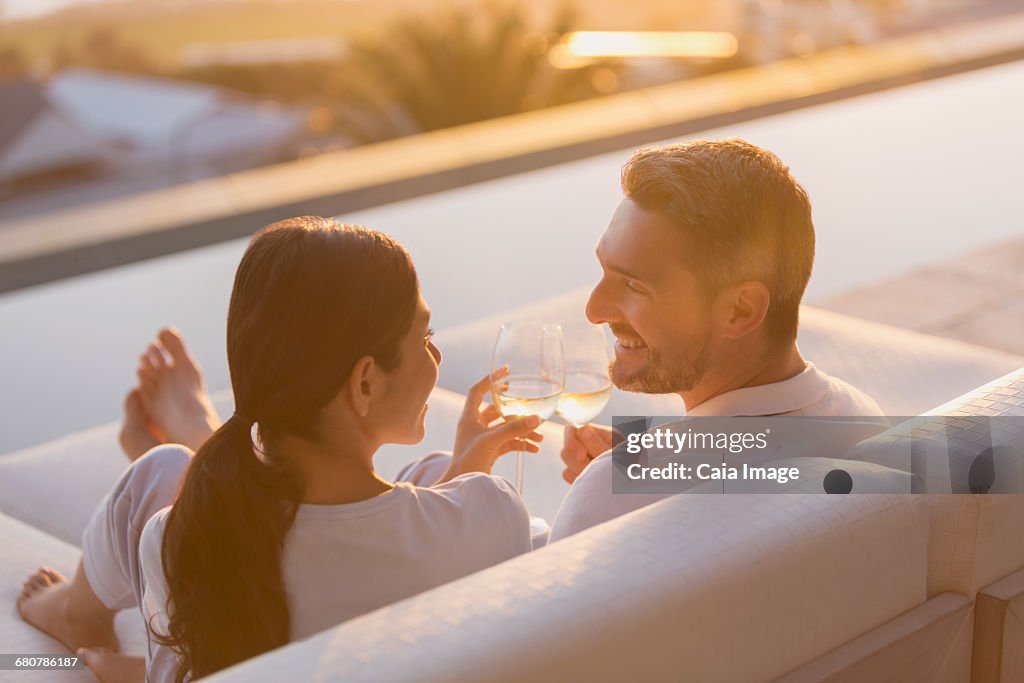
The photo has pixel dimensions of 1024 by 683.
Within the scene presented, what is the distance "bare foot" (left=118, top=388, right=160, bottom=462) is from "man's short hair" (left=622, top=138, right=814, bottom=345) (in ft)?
3.33

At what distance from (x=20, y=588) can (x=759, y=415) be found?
108 cm

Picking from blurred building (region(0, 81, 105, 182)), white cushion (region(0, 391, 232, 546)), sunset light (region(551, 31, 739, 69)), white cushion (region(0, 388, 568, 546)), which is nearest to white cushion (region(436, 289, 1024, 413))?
white cushion (region(0, 388, 568, 546))

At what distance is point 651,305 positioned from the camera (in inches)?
57.4

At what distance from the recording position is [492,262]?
15.1ft

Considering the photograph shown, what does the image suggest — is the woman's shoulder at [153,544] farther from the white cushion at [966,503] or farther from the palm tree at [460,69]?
the palm tree at [460,69]

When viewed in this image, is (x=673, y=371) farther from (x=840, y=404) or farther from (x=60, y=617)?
(x=60, y=617)

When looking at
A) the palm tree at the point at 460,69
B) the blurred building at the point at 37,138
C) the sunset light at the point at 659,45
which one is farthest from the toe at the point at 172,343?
the blurred building at the point at 37,138

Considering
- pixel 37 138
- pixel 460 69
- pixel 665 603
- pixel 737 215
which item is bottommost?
pixel 665 603

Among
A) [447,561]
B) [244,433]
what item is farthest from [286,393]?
[447,561]

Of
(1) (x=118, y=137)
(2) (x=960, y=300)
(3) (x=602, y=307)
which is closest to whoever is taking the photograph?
(3) (x=602, y=307)

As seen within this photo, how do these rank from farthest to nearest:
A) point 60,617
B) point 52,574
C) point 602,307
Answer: point 52,574
point 60,617
point 602,307

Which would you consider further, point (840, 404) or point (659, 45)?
point (659, 45)

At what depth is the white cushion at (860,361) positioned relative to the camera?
2289 mm

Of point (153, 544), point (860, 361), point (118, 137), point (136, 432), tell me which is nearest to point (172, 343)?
point (136, 432)
